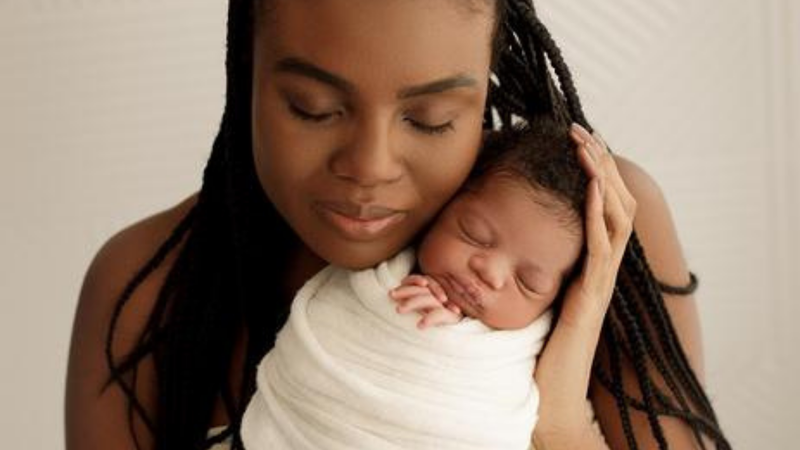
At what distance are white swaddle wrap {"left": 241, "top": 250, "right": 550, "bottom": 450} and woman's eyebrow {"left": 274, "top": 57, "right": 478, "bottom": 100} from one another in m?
0.14

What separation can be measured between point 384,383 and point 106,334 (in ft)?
1.13

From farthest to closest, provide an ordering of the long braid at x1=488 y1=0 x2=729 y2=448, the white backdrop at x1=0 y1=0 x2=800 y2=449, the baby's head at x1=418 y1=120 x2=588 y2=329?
the white backdrop at x1=0 y1=0 x2=800 y2=449, the long braid at x1=488 y1=0 x2=729 y2=448, the baby's head at x1=418 y1=120 x2=588 y2=329

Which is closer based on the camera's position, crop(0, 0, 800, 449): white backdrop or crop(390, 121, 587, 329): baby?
crop(390, 121, 587, 329): baby

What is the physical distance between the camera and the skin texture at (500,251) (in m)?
0.79

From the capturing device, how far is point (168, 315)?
97cm

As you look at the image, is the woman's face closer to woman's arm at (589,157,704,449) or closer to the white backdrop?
woman's arm at (589,157,704,449)

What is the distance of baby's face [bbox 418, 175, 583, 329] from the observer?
2.58 feet

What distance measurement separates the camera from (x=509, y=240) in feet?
2.63

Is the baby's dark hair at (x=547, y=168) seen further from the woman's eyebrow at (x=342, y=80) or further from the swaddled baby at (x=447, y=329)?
the woman's eyebrow at (x=342, y=80)

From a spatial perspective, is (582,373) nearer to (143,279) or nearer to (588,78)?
(143,279)

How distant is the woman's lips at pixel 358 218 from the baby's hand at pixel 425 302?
4 centimetres

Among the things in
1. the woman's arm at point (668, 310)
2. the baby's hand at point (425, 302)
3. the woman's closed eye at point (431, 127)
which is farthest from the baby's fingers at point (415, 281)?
the woman's arm at point (668, 310)

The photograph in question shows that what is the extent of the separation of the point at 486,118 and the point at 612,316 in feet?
0.66

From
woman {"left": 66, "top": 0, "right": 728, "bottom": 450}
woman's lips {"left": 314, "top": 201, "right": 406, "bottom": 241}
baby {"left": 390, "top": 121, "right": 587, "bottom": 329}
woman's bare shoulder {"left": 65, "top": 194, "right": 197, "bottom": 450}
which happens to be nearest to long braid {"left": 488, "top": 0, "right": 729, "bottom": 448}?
woman {"left": 66, "top": 0, "right": 728, "bottom": 450}
